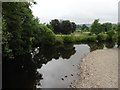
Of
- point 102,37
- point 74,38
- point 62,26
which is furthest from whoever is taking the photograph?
point 62,26

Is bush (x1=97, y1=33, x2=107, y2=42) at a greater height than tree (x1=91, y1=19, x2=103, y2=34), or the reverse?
tree (x1=91, y1=19, x2=103, y2=34)

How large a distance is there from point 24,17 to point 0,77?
1406 centimetres

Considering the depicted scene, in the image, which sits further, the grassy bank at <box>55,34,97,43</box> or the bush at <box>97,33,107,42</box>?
the bush at <box>97,33,107,42</box>

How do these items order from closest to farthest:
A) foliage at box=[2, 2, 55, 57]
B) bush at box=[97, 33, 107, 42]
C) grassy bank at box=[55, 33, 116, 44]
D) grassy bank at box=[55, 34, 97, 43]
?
foliage at box=[2, 2, 55, 57]
grassy bank at box=[55, 34, 97, 43]
grassy bank at box=[55, 33, 116, 44]
bush at box=[97, 33, 107, 42]

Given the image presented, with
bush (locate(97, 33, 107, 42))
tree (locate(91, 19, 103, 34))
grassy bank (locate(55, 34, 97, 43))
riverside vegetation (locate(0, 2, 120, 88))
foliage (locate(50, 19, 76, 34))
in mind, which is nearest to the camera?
riverside vegetation (locate(0, 2, 120, 88))

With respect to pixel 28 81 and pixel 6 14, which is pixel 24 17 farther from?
pixel 28 81

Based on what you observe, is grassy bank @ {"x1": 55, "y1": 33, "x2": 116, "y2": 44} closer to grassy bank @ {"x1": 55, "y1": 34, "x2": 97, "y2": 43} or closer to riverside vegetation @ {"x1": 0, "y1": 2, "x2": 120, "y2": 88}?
grassy bank @ {"x1": 55, "y1": 34, "x2": 97, "y2": 43}

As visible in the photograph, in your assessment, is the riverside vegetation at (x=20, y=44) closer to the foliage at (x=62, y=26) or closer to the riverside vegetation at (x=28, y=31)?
the riverside vegetation at (x=28, y=31)

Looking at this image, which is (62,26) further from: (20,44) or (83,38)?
(20,44)

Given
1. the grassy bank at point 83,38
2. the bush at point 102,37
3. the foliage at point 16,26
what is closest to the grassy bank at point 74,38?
the grassy bank at point 83,38

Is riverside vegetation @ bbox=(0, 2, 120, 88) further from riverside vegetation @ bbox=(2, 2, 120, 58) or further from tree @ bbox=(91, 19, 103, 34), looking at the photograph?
tree @ bbox=(91, 19, 103, 34)

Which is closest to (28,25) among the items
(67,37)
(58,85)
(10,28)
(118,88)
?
(10,28)

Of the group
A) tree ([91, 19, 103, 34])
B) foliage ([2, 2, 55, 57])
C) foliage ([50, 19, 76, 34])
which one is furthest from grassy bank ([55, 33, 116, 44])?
foliage ([2, 2, 55, 57])

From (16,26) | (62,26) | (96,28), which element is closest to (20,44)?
(16,26)
